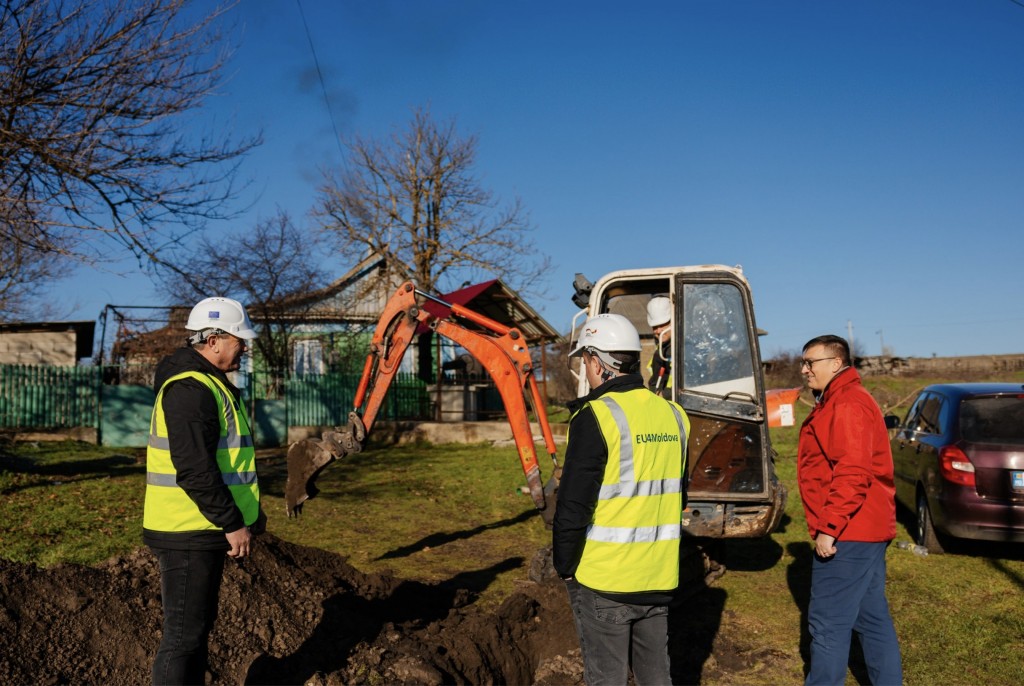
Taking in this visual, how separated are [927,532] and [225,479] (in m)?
7.52

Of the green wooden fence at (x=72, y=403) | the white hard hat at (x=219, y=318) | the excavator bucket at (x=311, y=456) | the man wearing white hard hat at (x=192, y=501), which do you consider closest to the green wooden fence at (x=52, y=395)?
the green wooden fence at (x=72, y=403)

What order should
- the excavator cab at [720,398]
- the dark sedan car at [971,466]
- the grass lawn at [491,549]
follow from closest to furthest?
the grass lawn at [491,549] < the excavator cab at [720,398] < the dark sedan car at [971,466]

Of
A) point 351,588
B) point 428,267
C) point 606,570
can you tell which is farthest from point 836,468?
point 428,267

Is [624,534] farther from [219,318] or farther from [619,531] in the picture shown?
[219,318]

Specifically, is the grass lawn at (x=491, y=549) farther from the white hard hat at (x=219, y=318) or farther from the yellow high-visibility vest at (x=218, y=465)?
the white hard hat at (x=219, y=318)

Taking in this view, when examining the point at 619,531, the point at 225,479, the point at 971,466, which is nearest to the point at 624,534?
the point at 619,531

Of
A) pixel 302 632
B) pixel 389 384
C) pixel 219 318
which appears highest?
pixel 219 318

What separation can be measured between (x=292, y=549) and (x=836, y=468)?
4711mm

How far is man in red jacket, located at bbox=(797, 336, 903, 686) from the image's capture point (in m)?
4.02

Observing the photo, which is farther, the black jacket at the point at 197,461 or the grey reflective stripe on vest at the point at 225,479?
the grey reflective stripe on vest at the point at 225,479

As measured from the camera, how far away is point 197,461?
11.9 ft

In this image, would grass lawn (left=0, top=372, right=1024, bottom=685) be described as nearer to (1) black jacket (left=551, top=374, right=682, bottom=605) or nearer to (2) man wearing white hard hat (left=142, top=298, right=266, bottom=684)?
(1) black jacket (left=551, top=374, right=682, bottom=605)

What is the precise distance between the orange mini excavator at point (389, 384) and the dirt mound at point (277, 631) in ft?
3.79

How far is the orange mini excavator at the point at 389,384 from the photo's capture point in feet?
24.3
